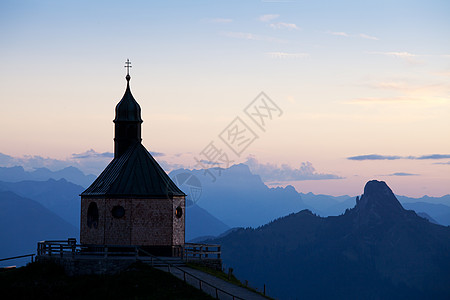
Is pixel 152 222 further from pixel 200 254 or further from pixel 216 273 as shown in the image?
pixel 216 273

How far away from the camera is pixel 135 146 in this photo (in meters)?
51.3

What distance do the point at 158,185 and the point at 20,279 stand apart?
11.9m

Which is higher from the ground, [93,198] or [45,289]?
[93,198]

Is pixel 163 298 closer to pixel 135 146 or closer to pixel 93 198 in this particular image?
pixel 93 198

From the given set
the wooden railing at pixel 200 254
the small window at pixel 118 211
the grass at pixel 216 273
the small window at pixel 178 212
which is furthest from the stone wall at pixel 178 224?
the small window at pixel 118 211

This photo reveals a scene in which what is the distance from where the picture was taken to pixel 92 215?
1918 inches

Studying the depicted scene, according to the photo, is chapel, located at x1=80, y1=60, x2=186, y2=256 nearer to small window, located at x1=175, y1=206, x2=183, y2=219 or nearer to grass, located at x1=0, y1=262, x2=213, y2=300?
small window, located at x1=175, y1=206, x2=183, y2=219

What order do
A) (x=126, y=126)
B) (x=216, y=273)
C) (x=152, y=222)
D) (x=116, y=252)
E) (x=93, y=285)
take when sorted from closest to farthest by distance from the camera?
(x=93, y=285), (x=116, y=252), (x=216, y=273), (x=152, y=222), (x=126, y=126)

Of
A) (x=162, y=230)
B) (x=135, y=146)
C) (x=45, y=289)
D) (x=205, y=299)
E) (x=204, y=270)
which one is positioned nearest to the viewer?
(x=205, y=299)

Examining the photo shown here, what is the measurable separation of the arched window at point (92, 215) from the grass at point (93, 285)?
187 inches

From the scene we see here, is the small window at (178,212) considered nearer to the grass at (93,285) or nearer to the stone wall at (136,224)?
the stone wall at (136,224)

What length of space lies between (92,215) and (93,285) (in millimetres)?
8518

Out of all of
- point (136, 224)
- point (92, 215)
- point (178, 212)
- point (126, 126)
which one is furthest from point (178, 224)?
point (126, 126)

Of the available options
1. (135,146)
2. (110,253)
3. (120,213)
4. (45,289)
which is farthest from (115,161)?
(45,289)
